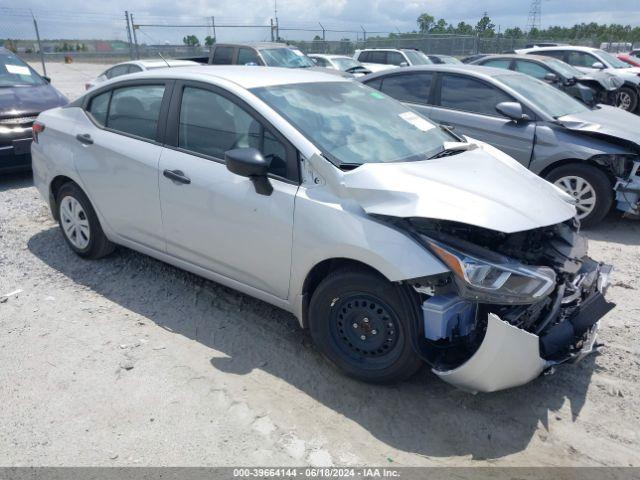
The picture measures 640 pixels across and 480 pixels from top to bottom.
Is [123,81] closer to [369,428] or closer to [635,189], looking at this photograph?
[369,428]

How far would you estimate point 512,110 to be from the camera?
580 cm

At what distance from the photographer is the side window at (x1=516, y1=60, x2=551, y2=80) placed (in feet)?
30.9

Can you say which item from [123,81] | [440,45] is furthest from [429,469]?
[440,45]

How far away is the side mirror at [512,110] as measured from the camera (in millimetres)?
5789

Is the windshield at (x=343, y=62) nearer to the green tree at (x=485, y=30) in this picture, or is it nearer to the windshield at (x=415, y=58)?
the windshield at (x=415, y=58)

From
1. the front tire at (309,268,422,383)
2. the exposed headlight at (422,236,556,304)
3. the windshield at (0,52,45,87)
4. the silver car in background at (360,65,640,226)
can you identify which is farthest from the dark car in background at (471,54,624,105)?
the windshield at (0,52,45,87)

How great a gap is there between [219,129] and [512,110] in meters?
3.65

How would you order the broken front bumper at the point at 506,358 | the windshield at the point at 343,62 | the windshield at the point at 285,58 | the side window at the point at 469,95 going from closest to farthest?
1. the broken front bumper at the point at 506,358
2. the side window at the point at 469,95
3. the windshield at the point at 285,58
4. the windshield at the point at 343,62

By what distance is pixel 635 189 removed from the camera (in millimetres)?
5293

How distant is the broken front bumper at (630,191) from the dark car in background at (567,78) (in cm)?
185

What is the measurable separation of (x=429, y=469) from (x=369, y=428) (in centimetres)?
38

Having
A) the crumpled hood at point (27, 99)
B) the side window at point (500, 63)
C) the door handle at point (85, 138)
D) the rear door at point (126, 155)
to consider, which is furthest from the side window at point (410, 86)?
the crumpled hood at point (27, 99)

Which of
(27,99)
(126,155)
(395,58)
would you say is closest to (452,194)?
(126,155)

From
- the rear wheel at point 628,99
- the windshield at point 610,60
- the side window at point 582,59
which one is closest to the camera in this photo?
the rear wheel at point 628,99
